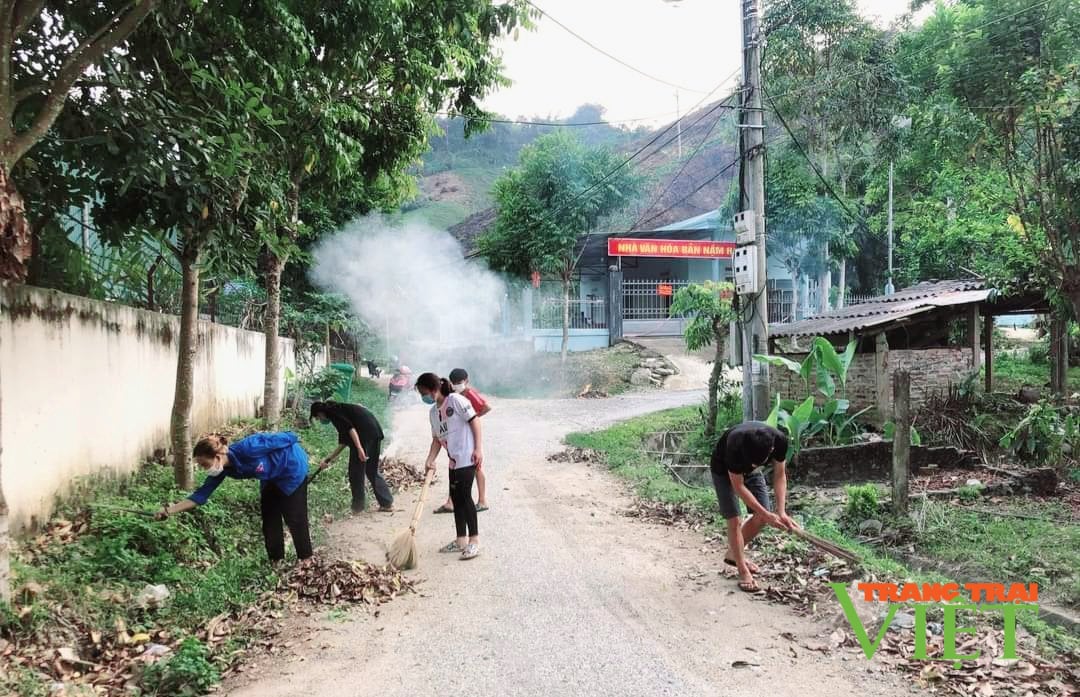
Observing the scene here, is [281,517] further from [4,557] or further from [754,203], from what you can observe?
[754,203]

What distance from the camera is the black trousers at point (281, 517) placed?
15.7 feet

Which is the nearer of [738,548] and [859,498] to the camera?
[738,548]

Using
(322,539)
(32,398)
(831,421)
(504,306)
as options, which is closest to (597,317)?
(504,306)

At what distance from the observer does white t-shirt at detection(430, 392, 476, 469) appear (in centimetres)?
533

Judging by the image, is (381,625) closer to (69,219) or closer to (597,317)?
(69,219)

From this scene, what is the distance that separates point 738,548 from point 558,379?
15.5 meters

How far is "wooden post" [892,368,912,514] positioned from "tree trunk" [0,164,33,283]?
23.5ft

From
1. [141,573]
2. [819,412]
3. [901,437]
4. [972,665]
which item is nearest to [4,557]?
[141,573]

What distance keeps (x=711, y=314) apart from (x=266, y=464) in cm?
793

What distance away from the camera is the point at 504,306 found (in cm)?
2434

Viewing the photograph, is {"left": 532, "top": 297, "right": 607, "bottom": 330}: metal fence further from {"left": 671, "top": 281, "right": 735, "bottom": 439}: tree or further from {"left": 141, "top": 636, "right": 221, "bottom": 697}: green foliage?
{"left": 141, "top": 636, "right": 221, "bottom": 697}: green foliage

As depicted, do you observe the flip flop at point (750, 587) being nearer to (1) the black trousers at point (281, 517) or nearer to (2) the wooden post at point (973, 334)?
(1) the black trousers at point (281, 517)
